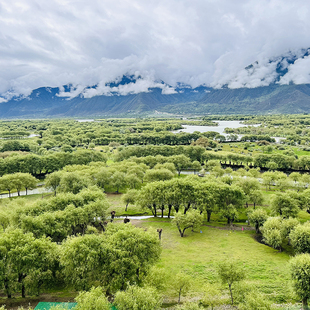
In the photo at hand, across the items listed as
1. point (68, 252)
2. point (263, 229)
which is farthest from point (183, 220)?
point (68, 252)

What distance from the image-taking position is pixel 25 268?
3300cm

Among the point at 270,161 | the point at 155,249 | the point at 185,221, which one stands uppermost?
the point at 155,249

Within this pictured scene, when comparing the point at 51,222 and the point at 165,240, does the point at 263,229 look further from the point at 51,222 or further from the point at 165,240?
the point at 51,222

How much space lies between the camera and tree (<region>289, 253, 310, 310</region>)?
105 feet

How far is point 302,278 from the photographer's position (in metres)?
32.2

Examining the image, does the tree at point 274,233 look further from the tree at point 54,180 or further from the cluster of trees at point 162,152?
the cluster of trees at point 162,152

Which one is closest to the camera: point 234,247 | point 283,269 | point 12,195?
point 283,269

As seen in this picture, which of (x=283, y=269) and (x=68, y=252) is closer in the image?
(x=68, y=252)

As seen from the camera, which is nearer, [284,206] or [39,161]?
[284,206]

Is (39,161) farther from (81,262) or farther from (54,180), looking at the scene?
(81,262)

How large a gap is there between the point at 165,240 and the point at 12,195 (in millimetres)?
70635

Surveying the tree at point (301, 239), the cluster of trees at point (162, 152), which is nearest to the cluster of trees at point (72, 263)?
the tree at point (301, 239)

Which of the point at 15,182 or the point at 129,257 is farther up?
the point at 129,257

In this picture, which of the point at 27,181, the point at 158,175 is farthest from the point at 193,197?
the point at 27,181
